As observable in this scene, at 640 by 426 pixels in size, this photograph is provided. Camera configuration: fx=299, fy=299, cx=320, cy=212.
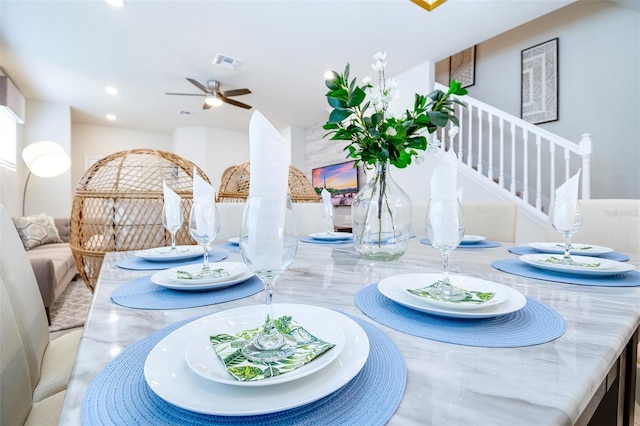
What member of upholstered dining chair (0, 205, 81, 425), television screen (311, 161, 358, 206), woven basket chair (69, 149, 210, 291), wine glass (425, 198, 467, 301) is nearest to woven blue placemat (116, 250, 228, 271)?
upholstered dining chair (0, 205, 81, 425)

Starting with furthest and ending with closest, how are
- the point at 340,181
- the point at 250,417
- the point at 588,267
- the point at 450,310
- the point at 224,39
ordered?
the point at 340,181 < the point at 224,39 < the point at 588,267 < the point at 450,310 < the point at 250,417

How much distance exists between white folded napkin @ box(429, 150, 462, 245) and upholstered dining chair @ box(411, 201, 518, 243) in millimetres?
1075

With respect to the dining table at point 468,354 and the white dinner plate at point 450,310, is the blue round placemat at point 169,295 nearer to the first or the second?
the dining table at point 468,354

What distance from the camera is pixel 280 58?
3605mm

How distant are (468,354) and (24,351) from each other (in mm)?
947

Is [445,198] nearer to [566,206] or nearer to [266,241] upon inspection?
[266,241]

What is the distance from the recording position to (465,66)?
463cm

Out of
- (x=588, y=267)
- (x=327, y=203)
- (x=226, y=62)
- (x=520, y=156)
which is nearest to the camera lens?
(x=588, y=267)

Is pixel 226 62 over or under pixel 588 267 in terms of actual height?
over

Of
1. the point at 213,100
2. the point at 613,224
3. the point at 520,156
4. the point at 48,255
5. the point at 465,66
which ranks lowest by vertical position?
the point at 48,255

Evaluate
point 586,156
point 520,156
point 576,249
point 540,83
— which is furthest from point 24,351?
point 540,83

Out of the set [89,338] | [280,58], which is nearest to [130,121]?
[280,58]

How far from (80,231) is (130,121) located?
5804 mm

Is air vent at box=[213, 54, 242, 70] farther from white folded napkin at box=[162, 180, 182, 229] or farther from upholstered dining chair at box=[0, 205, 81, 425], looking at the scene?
upholstered dining chair at box=[0, 205, 81, 425]
